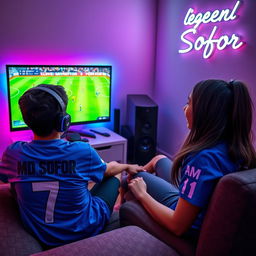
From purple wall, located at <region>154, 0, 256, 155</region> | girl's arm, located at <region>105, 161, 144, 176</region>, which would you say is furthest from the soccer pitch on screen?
girl's arm, located at <region>105, 161, 144, 176</region>

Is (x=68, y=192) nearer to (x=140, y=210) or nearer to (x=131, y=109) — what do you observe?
(x=140, y=210)

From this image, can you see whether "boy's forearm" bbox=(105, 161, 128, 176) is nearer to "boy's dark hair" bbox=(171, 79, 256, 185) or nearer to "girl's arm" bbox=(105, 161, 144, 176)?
"girl's arm" bbox=(105, 161, 144, 176)

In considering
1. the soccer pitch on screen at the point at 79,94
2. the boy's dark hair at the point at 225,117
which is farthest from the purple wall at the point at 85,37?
the boy's dark hair at the point at 225,117

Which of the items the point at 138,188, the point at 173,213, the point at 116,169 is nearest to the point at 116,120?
the point at 116,169

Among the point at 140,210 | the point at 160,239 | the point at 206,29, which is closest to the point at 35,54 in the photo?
the point at 206,29

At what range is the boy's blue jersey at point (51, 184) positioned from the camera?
1199 millimetres

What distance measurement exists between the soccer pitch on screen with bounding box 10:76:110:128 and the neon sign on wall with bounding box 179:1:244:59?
0.90 m

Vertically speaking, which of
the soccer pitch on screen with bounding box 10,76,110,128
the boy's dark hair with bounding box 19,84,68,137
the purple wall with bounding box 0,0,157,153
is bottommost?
the soccer pitch on screen with bounding box 10,76,110,128

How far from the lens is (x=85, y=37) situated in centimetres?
296

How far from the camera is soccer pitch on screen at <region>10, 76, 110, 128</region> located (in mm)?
2525

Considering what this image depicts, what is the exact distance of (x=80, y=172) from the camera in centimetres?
127

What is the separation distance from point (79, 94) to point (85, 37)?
0.60m

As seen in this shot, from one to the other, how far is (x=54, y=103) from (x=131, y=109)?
1.92 m

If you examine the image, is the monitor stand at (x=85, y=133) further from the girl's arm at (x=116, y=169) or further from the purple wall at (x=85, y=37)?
the girl's arm at (x=116, y=169)
